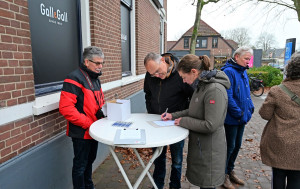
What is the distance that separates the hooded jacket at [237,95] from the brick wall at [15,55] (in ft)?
7.76

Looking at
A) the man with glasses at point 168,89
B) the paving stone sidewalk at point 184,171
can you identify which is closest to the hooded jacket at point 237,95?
the man with glasses at point 168,89

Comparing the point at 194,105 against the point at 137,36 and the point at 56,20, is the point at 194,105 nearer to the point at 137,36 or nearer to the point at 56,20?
the point at 56,20

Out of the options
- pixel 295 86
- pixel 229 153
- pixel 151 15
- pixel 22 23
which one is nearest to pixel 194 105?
pixel 295 86

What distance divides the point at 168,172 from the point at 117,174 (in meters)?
0.84

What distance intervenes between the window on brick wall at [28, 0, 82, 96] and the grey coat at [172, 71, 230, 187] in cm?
184

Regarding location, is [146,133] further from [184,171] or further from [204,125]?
[184,171]

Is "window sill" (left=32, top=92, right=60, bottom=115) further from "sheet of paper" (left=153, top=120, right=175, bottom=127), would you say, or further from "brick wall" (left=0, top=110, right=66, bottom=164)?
"sheet of paper" (left=153, top=120, right=175, bottom=127)

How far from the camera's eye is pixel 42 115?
95.9 inches

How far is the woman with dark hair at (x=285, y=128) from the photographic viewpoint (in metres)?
1.92

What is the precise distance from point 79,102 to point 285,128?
2084 millimetres

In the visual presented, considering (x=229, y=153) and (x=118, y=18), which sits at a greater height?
(x=118, y=18)

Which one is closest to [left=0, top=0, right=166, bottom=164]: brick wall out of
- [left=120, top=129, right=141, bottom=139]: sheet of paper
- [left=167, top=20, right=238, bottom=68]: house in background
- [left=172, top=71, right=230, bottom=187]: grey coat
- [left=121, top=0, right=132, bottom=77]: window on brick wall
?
Result: [left=120, top=129, right=141, bottom=139]: sheet of paper

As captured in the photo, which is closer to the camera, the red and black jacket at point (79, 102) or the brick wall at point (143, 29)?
the red and black jacket at point (79, 102)

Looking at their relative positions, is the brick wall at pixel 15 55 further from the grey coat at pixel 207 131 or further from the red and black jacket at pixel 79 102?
the grey coat at pixel 207 131
